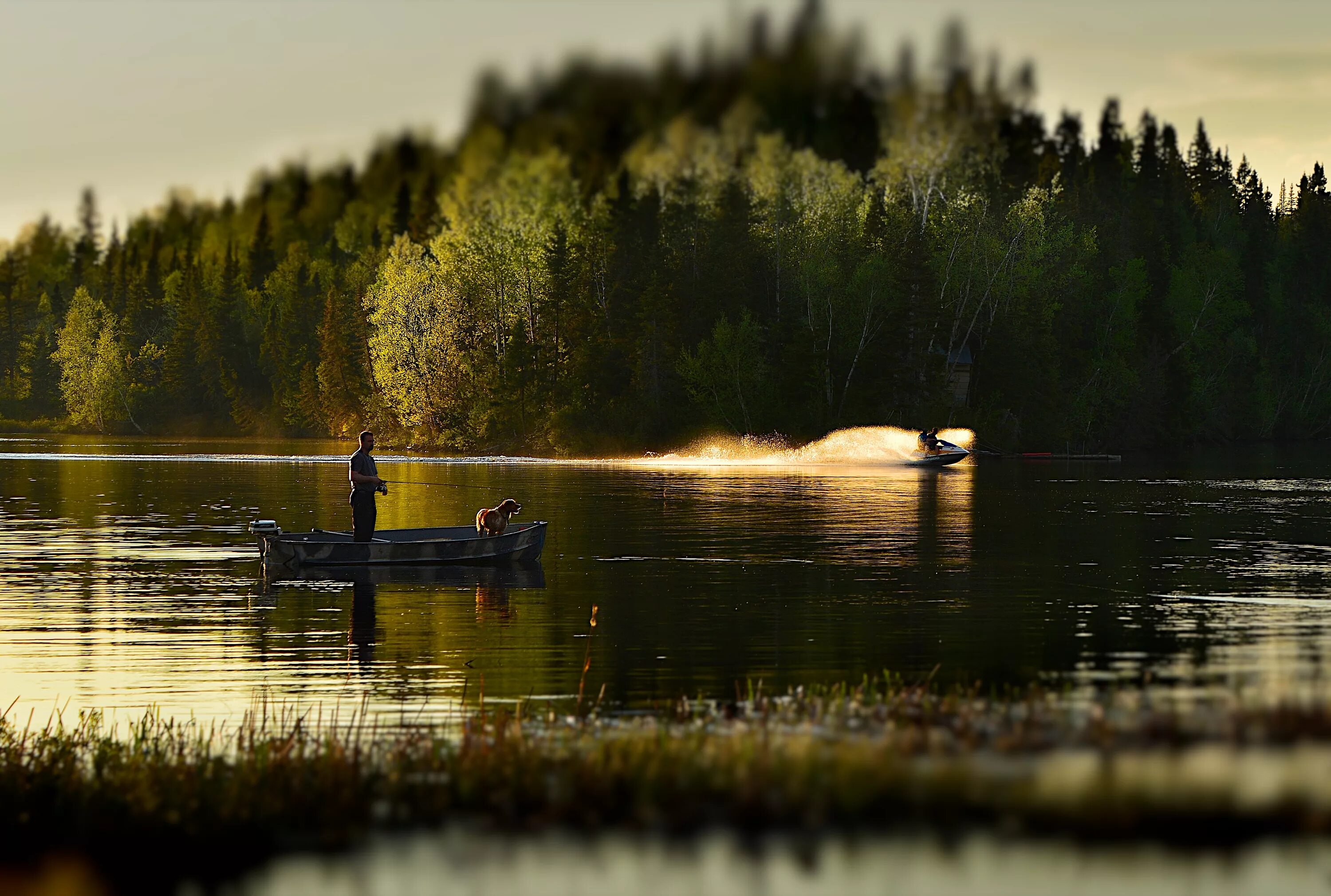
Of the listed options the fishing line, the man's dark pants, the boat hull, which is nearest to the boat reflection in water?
the man's dark pants

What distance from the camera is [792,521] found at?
55312 millimetres

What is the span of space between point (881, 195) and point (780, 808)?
114489 millimetres

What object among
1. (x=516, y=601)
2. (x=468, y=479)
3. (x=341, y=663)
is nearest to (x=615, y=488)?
(x=468, y=479)

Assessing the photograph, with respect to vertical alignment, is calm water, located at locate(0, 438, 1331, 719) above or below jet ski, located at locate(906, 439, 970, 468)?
below

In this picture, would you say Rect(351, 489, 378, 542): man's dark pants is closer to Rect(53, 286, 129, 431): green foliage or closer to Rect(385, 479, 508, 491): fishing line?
Rect(385, 479, 508, 491): fishing line

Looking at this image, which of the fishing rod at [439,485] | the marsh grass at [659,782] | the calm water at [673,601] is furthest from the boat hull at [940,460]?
the marsh grass at [659,782]

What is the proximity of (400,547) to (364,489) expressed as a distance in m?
1.74

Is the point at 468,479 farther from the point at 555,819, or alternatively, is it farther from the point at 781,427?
the point at 555,819

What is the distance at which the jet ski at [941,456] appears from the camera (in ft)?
324

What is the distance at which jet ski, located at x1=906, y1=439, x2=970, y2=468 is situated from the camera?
9869 cm

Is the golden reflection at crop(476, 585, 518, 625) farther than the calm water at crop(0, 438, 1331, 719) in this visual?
Yes

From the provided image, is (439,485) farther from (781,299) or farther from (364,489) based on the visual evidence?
(781,299)

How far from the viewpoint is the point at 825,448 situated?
113875 millimetres

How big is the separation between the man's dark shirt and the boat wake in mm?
72713
